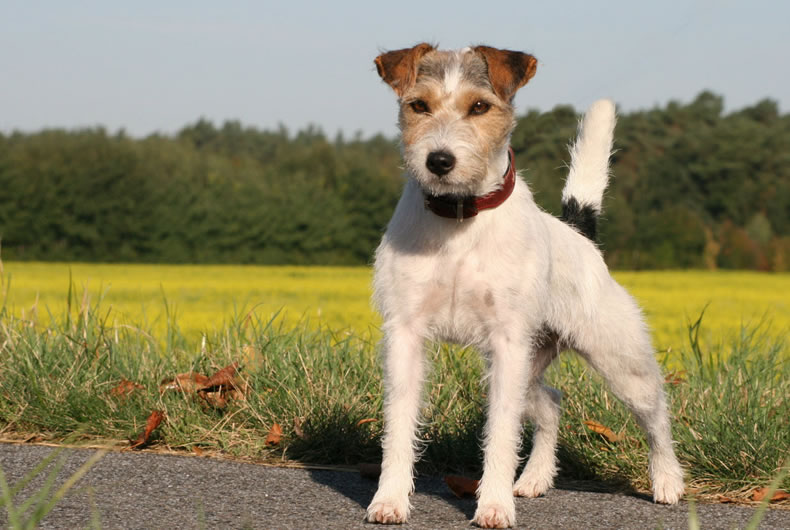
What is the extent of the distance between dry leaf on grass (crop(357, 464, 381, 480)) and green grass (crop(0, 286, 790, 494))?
313 millimetres

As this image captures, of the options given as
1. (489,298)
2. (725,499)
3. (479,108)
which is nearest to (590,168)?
(479,108)

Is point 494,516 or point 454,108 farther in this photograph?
point 454,108

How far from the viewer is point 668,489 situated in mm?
4371

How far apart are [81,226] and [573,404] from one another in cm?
4490

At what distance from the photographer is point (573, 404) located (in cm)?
530

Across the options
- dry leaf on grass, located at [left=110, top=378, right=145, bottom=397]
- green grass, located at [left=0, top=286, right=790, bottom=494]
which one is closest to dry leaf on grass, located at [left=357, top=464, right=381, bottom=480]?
green grass, located at [left=0, top=286, right=790, bottom=494]

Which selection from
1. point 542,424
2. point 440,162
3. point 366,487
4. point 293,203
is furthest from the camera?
point 293,203

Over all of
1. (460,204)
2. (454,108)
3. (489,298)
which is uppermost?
(454,108)

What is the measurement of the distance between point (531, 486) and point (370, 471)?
0.85 metres

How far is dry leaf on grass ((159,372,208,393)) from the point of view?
5.26 meters

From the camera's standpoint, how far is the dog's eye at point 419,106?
391 cm

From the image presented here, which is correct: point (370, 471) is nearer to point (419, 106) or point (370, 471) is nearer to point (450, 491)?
point (450, 491)

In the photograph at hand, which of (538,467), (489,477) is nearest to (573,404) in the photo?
(538,467)

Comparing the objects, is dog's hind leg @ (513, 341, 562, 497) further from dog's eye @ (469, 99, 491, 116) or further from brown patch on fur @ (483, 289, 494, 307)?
dog's eye @ (469, 99, 491, 116)
